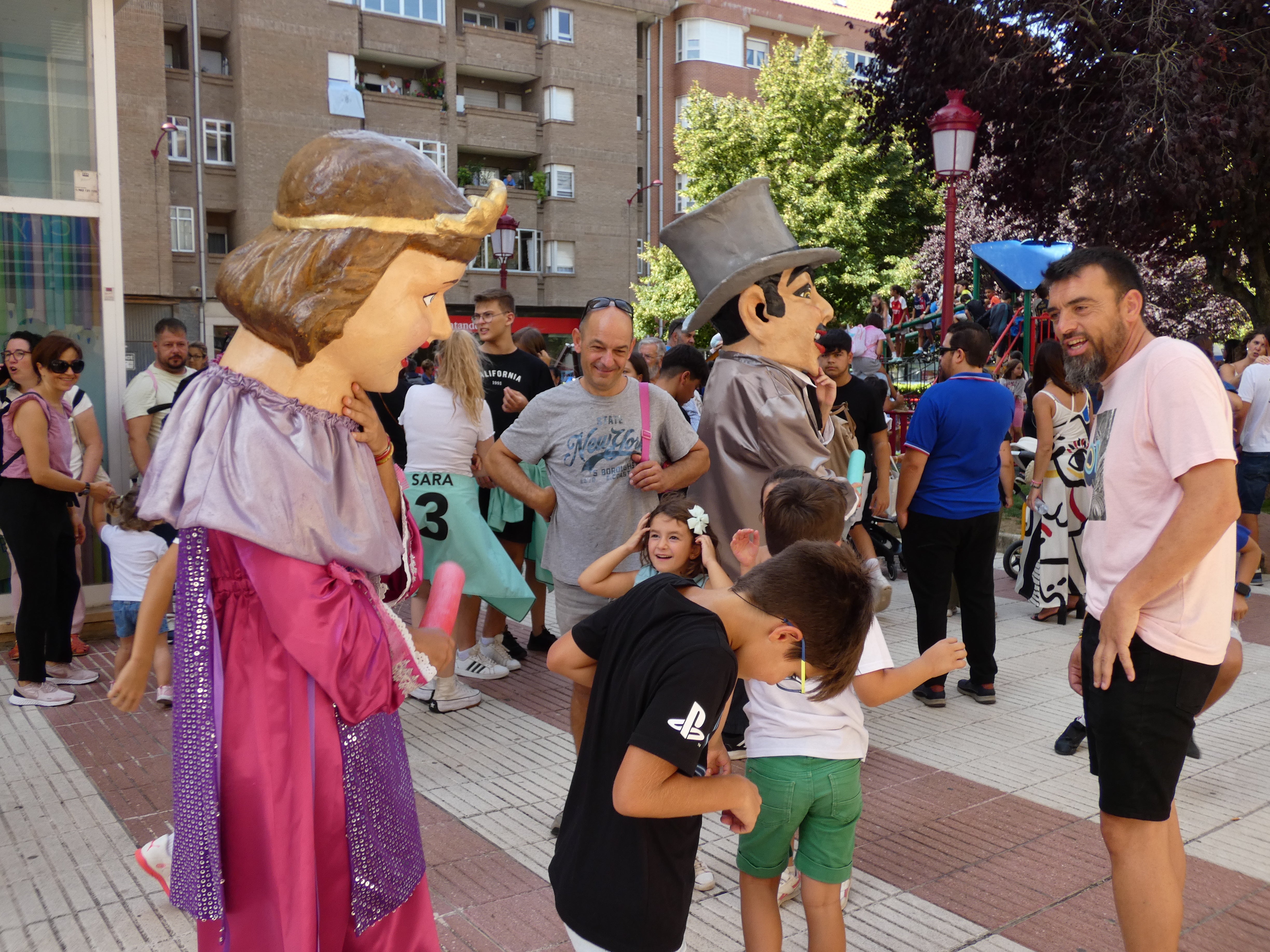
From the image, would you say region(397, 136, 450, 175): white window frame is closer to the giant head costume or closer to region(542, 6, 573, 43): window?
region(542, 6, 573, 43): window

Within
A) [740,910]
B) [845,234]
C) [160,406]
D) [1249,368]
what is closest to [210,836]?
[740,910]

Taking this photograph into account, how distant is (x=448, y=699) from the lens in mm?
5344

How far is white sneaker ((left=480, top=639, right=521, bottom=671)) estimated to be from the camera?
19.9 feet

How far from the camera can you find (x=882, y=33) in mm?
16016

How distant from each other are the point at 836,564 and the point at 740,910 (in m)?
1.58

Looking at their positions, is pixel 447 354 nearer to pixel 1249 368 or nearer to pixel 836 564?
pixel 836 564

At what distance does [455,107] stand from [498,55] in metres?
2.45

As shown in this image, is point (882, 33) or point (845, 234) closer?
point (882, 33)

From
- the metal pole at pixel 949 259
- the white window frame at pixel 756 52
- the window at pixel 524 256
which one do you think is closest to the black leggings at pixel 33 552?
the metal pole at pixel 949 259

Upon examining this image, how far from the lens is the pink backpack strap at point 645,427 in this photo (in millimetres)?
4098

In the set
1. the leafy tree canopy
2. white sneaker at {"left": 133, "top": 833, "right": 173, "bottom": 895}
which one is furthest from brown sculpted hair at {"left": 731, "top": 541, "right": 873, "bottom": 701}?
the leafy tree canopy

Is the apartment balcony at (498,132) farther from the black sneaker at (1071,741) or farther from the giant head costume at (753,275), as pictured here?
the black sneaker at (1071,741)

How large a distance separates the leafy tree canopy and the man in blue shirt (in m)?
7.98

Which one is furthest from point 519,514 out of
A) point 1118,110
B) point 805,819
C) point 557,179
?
point 557,179
